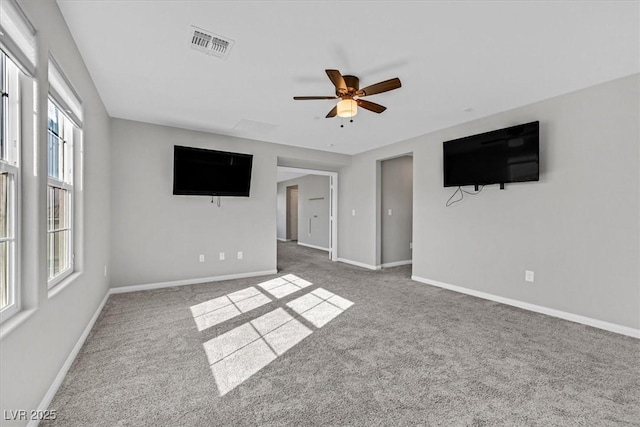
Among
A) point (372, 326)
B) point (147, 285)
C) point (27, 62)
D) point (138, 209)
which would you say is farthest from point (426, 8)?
point (147, 285)

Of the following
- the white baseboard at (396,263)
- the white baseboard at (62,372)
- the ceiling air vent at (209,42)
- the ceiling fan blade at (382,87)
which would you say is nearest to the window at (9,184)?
the white baseboard at (62,372)

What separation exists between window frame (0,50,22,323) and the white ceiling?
81 cm

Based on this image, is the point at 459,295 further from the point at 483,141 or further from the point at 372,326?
the point at 483,141

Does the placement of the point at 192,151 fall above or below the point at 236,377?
above

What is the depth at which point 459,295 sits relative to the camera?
416 centimetres

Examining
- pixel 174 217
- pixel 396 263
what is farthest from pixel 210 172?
pixel 396 263

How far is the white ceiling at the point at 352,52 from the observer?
197cm

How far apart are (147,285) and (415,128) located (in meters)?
4.68

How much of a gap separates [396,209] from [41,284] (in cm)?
576

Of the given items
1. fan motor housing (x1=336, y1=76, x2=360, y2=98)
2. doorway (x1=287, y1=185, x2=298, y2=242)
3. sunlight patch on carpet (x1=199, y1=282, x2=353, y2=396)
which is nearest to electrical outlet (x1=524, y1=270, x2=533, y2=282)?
sunlight patch on carpet (x1=199, y1=282, x2=353, y2=396)

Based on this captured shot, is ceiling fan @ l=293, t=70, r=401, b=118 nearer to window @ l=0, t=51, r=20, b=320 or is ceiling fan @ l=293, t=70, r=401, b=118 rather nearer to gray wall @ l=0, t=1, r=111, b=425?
gray wall @ l=0, t=1, r=111, b=425

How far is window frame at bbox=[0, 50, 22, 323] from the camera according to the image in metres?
1.47

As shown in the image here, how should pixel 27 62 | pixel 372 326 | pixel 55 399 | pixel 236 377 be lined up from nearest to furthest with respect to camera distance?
pixel 27 62 < pixel 55 399 < pixel 236 377 < pixel 372 326

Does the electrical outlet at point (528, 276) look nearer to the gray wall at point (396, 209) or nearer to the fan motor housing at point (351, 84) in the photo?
the gray wall at point (396, 209)
